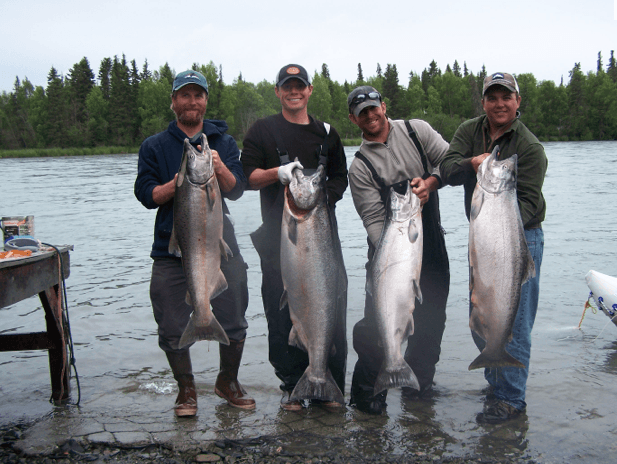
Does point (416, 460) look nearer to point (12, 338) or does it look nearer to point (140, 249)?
point (12, 338)

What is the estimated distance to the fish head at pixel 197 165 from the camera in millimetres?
A: 3686

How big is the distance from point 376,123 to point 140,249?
1074cm

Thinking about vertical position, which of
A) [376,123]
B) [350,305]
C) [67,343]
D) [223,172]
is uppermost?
[376,123]

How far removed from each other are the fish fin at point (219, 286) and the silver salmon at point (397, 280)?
109 centimetres

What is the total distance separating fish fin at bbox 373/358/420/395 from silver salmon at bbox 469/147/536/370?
464 mm

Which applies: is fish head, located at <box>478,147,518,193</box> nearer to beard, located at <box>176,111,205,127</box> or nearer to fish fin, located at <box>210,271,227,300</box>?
fish fin, located at <box>210,271,227,300</box>

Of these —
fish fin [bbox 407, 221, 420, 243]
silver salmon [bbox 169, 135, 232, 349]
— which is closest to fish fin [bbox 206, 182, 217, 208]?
silver salmon [bbox 169, 135, 232, 349]

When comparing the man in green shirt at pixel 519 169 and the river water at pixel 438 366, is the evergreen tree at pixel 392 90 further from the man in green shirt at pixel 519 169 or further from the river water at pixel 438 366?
the man in green shirt at pixel 519 169

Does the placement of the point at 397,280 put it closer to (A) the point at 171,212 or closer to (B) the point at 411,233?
(B) the point at 411,233

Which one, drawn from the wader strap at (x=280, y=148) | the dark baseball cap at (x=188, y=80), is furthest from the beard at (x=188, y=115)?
the wader strap at (x=280, y=148)

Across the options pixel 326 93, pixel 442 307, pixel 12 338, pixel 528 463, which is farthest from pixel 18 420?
pixel 326 93

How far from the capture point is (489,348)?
3791mm

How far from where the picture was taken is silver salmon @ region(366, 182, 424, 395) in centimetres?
394

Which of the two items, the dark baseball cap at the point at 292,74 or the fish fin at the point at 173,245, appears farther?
the dark baseball cap at the point at 292,74
